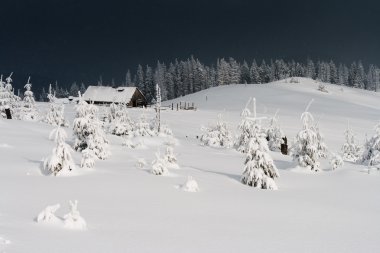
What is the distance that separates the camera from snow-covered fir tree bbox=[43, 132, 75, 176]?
1612cm

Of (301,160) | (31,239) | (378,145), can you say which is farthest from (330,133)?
(31,239)

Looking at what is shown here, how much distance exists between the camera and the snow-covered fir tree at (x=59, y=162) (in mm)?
16125

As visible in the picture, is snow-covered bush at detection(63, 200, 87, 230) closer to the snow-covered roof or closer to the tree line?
the snow-covered roof

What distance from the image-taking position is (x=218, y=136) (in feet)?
144

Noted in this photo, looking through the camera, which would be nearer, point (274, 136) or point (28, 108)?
point (274, 136)

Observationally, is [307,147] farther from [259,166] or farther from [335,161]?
[259,166]

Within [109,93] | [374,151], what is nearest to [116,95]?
[109,93]

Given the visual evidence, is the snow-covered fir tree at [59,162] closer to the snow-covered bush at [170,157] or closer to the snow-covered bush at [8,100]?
the snow-covered bush at [170,157]

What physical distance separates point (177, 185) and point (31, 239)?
8.96 m

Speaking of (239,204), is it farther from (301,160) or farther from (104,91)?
(104,91)

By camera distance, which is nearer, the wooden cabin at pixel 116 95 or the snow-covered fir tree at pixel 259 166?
the snow-covered fir tree at pixel 259 166

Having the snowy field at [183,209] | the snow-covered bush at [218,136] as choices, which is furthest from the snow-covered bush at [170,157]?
the snow-covered bush at [218,136]

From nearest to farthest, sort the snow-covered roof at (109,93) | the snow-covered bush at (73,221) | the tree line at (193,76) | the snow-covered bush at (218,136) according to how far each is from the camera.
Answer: the snow-covered bush at (73,221) → the snow-covered bush at (218,136) → the snow-covered roof at (109,93) → the tree line at (193,76)

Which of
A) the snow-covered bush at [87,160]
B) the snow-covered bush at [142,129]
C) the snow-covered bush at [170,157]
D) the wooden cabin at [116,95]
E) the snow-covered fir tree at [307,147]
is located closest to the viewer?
the snow-covered bush at [87,160]
